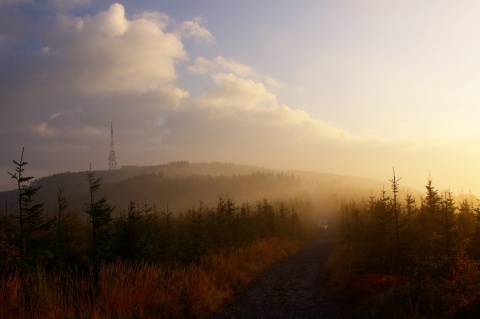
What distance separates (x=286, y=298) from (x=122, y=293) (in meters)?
7.75

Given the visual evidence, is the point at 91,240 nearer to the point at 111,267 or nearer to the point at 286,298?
the point at 111,267

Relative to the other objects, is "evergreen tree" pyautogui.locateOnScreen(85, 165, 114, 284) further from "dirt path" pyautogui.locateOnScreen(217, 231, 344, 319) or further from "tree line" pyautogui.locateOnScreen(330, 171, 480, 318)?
"tree line" pyautogui.locateOnScreen(330, 171, 480, 318)

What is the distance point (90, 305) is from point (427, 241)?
17.1m

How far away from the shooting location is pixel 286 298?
15.1 meters

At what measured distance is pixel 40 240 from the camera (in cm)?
1775

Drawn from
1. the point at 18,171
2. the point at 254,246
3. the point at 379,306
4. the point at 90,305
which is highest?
the point at 18,171

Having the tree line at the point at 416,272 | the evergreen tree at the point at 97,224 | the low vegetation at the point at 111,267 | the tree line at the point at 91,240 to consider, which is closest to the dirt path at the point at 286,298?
the low vegetation at the point at 111,267

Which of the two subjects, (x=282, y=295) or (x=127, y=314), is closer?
(x=127, y=314)

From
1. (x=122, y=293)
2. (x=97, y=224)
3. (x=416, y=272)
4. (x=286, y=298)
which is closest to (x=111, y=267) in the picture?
(x=122, y=293)

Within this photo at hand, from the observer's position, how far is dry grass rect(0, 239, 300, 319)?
7852 millimetres

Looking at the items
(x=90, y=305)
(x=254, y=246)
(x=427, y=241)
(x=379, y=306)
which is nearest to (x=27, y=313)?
(x=90, y=305)

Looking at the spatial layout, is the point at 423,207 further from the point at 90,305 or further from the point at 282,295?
the point at 90,305

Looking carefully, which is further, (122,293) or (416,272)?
(416,272)

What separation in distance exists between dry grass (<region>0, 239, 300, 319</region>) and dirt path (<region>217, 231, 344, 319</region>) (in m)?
0.81
